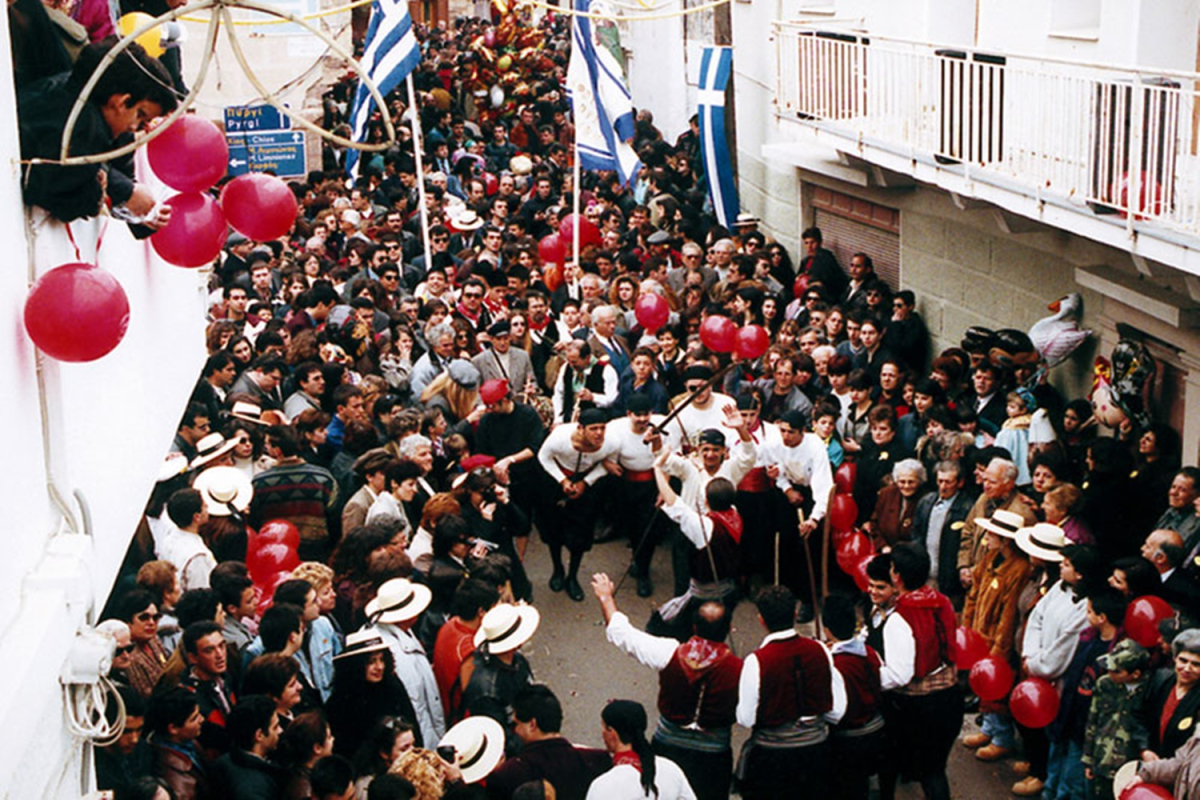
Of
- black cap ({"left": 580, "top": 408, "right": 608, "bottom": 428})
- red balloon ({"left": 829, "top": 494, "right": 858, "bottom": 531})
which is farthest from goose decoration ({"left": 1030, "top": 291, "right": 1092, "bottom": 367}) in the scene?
black cap ({"left": 580, "top": 408, "right": 608, "bottom": 428})

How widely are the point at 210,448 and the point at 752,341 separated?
440cm

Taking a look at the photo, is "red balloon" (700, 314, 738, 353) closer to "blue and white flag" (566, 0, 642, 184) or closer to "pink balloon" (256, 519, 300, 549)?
"blue and white flag" (566, 0, 642, 184)

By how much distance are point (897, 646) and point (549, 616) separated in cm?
372

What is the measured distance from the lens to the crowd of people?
5973 millimetres

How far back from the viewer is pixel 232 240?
14.4 metres

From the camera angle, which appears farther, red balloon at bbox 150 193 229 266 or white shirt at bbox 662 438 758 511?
white shirt at bbox 662 438 758 511

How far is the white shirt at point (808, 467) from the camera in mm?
9242

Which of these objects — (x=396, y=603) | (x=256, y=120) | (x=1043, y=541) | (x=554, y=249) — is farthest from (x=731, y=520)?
(x=256, y=120)

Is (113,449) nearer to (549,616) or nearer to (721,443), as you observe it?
(721,443)

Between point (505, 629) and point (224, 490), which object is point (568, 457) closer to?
point (224, 490)

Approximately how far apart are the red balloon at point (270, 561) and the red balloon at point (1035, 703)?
379 centimetres

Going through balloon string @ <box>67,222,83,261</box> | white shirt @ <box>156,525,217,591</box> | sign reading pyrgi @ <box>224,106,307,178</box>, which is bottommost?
white shirt @ <box>156,525,217,591</box>

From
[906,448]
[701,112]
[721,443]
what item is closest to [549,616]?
[721,443]

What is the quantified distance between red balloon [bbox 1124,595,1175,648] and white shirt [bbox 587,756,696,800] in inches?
90.6
